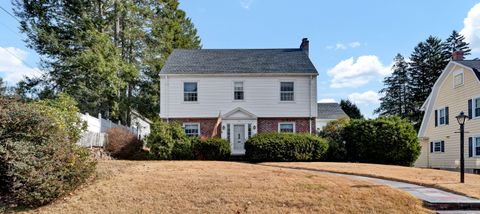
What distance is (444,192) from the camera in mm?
11070

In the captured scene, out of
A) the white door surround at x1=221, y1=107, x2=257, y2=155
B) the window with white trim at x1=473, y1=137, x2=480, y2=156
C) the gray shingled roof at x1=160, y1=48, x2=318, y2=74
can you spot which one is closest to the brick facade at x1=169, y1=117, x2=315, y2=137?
the white door surround at x1=221, y1=107, x2=257, y2=155

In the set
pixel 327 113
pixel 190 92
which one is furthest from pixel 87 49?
pixel 327 113

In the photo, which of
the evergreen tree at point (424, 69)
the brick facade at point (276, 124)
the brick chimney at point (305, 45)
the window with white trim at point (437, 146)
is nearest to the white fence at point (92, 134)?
the brick facade at point (276, 124)

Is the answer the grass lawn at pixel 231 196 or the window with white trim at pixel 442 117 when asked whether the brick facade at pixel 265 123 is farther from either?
the grass lawn at pixel 231 196

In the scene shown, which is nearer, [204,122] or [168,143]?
[168,143]

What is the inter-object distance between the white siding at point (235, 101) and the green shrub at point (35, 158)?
47.8 feet

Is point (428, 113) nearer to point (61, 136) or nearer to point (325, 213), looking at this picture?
point (325, 213)

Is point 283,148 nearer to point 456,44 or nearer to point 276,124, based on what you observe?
A: point 276,124

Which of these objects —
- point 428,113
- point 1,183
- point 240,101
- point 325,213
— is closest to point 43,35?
point 240,101

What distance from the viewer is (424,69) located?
53344 millimetres

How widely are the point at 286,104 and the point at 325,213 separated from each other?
56.0ft

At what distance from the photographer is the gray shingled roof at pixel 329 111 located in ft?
133

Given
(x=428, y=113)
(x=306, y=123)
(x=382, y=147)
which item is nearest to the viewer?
(x=382, y=147)

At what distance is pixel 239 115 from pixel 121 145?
7965 millimetres
